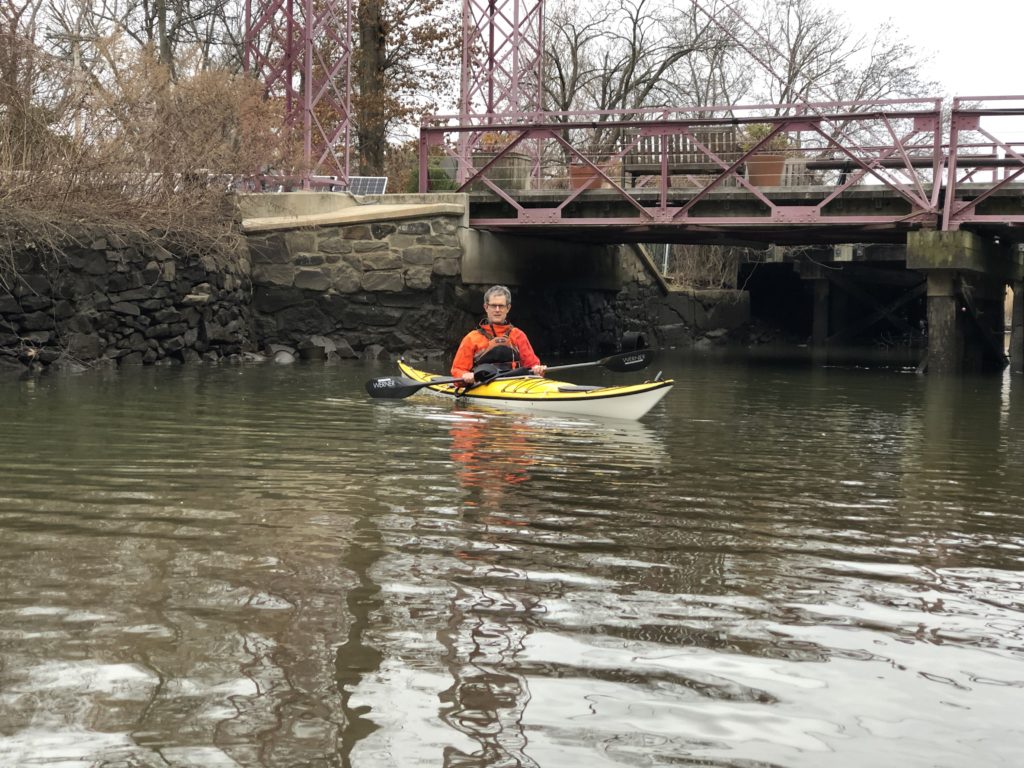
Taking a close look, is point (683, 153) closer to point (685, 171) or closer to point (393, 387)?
point (685, 171)

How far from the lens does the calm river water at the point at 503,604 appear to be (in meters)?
2.98

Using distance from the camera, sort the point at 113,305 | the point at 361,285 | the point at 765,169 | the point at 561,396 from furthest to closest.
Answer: the point at 765,169, the point at 361,285, the point at 113,305, the point at 561,396

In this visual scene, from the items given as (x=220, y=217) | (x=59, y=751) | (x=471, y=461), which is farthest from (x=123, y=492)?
(x=220, y=217)

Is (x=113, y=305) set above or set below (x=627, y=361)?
above

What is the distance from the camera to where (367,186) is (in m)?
20.1

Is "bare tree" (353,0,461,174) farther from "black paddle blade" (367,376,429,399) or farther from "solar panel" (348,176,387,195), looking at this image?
"black paddle blade" (367,376,429,399)

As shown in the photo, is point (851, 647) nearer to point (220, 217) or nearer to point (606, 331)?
point (220, 217)

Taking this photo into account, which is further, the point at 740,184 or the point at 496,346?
the point at 740,184

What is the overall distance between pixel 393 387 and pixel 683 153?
9.06 m

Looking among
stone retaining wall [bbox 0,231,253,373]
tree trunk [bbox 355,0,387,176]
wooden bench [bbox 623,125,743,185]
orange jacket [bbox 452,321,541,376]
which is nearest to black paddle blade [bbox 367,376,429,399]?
orange jacket [bbox 452,321,541,376]

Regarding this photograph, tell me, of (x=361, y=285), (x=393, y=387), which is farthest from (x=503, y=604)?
(x=361, y=285)

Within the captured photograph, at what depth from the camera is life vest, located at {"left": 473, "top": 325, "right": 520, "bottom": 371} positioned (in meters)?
11.1

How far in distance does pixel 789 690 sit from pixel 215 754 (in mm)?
1393

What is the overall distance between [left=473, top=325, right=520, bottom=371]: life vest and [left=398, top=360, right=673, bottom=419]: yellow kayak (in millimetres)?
284
